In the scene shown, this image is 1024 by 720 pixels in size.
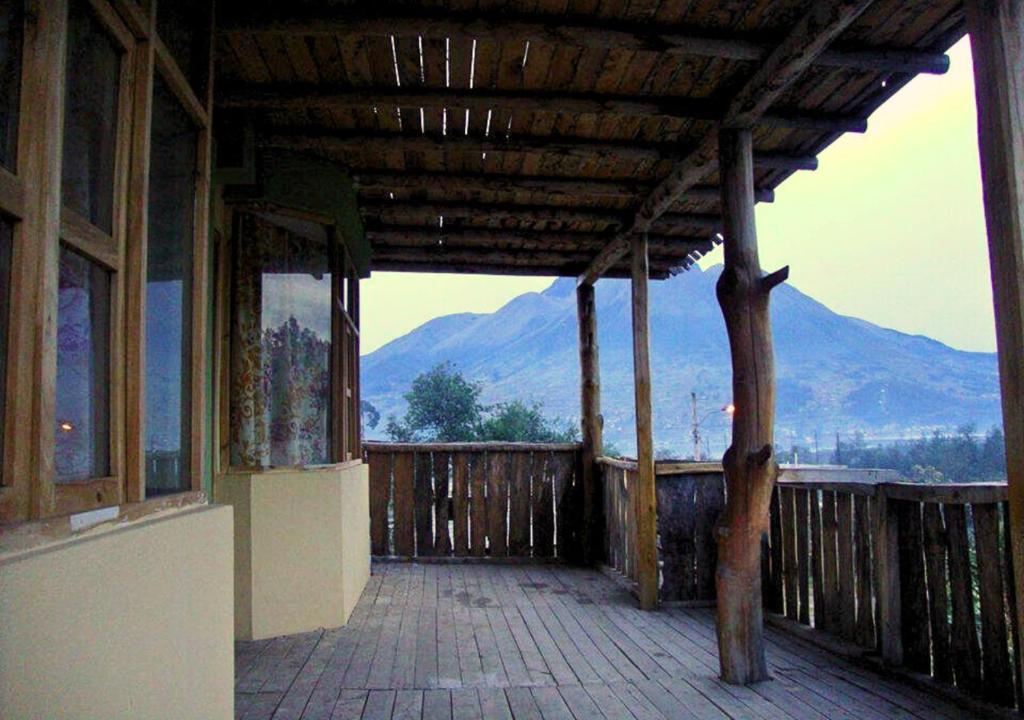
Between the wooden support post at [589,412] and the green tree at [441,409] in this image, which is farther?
the green tree at [441,409]

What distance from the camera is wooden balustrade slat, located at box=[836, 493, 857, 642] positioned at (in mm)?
4039

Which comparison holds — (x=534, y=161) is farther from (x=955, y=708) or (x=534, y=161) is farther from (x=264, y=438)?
(x=955, y=708)

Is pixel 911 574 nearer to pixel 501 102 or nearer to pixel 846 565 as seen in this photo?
pixel 846 565

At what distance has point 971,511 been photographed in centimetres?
321

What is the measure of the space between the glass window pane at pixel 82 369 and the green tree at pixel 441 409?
62.6 feet

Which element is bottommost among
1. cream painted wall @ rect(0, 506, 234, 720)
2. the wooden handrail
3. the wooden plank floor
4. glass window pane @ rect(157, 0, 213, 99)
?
the wooden plank floor

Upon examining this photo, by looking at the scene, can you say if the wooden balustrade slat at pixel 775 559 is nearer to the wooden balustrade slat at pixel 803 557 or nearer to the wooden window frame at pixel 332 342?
A: the wooden balustrade slat at pixel 803 557

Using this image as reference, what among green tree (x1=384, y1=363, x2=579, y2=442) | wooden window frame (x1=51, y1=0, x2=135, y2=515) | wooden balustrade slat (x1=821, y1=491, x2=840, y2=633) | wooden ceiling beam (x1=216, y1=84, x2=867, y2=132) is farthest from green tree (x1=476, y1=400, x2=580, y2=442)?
wooden window frame (x1=51, y1=0, x2=135, y2=515)

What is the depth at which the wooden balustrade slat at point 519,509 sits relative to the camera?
7.55 meters

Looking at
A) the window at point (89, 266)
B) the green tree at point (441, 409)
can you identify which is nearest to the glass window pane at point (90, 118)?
the window at point (89, 266)

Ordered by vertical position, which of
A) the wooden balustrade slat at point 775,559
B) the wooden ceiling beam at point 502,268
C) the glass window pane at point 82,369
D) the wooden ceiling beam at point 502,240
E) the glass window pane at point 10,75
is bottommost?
the wooden balustrade slat at point 775,559

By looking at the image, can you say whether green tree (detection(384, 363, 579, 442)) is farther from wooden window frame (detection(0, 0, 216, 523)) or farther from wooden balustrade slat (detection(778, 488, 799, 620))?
wooden window frame (detection(0, 0, 216, 523))

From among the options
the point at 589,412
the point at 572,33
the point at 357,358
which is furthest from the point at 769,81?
the point at 589,412

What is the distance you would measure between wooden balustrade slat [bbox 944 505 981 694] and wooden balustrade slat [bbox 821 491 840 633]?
0.90m
